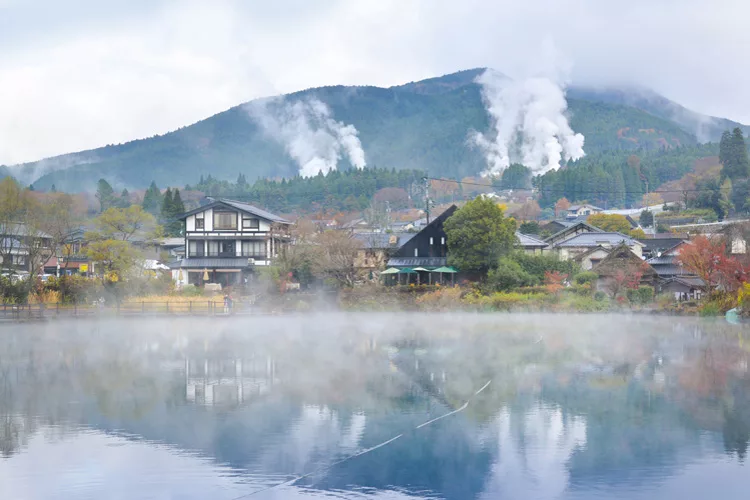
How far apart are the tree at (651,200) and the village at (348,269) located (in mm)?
60197

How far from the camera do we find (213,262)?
172 ft

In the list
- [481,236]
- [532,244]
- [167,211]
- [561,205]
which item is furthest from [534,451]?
[561,205]

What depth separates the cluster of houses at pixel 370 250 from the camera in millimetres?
45906

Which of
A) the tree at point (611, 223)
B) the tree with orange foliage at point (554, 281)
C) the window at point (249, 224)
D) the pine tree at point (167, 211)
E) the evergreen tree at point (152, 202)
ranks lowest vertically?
the tree with orange foliage at point (554, 281)

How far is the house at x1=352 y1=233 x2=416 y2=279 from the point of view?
49250mm

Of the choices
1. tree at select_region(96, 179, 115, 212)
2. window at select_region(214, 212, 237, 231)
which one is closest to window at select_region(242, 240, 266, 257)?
window at select_region(214, 212, 237, 231)

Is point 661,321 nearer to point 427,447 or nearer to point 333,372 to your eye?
point 333,372

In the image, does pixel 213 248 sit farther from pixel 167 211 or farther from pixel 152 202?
pixel 152 202

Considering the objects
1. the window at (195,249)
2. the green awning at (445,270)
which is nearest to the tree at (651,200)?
the green awning at (445,270)

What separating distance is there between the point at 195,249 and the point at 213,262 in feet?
5.77

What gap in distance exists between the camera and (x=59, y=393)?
16.1 metres

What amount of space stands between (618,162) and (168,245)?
9345cm

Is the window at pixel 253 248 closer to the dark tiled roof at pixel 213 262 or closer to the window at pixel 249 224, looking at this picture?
the dark tiled roof at pixel 213 262

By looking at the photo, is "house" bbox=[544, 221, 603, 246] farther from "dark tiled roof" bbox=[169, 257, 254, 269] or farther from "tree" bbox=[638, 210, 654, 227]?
"tree" bbox=[638, 210, 654, 227]
